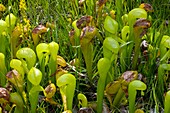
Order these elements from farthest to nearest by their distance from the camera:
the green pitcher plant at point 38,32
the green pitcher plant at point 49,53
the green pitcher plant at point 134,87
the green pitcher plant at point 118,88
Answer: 1. the green pitcher plant at point 38,32
2. the green pitcher plant at point 49,53
3. the green pitcher plant at point 118,88
4. the green pitcher plant at point 134,87

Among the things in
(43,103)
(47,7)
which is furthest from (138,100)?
(47,7)

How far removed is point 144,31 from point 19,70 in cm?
57

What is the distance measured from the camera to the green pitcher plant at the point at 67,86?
137 cm

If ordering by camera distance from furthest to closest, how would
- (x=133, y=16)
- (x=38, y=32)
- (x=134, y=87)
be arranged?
(x=38, y=32)
(x=133, y=16)
(x=134, y=87)

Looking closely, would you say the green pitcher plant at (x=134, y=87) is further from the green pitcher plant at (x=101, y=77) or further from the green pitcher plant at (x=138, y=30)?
the green pitcher plant at (x=138, y=30)

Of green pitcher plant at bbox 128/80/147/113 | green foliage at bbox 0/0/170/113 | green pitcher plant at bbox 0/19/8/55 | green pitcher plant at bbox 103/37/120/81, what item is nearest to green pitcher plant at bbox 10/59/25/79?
green foliage at bbox 0/0/170/113

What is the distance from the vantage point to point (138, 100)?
1623 millimetres

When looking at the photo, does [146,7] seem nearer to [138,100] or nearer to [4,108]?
[138,100]

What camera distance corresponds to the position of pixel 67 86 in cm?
141

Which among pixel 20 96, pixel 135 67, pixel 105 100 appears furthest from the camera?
pixel 135 67

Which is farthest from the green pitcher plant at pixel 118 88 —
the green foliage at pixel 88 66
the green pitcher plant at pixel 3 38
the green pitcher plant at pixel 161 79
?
the green pitcher plant at pixel 3 38

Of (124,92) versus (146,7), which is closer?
(124,92)

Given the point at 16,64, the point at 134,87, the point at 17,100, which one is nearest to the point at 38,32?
the point at 16,64

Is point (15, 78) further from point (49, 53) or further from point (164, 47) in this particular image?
point (164, 47)
